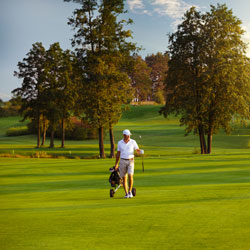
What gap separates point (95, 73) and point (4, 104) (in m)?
102

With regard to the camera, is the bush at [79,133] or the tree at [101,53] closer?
the tree at [101,53]

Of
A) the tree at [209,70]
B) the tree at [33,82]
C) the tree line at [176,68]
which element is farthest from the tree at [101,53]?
the tree at [33,82]

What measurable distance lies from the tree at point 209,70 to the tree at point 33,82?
78.3ft

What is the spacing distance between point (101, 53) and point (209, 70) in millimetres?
12777

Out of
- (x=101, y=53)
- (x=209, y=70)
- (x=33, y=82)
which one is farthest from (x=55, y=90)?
(x=209, y=70)

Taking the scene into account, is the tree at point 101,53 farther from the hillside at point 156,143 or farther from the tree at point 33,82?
the tree at point 33,82

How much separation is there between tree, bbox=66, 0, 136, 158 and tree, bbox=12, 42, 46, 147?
18195 mm

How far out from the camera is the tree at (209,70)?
50.7 metres

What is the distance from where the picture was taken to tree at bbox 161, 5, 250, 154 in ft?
166

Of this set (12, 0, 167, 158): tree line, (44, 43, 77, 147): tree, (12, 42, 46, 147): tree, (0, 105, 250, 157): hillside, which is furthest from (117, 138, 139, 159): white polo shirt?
(12, 42, 46, 147): tree

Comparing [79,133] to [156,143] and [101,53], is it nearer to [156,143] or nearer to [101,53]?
[156,143]

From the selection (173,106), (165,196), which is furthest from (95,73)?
(165,196)

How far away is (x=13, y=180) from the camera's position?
80.4 ft

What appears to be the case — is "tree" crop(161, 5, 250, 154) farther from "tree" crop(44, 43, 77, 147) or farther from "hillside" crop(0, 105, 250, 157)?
"tree" crop(44, 43, 77, 147)
